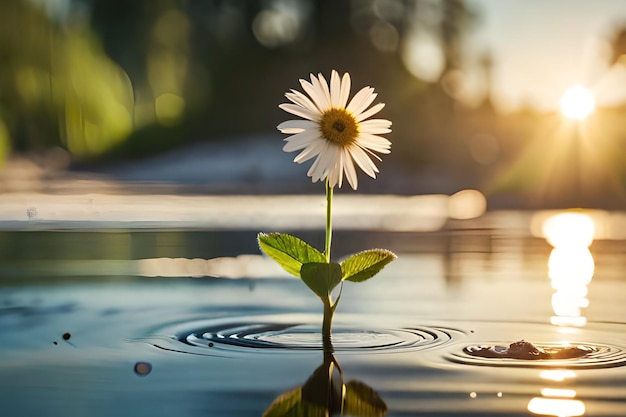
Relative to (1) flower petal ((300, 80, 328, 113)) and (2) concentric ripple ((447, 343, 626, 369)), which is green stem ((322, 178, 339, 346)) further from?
(2) concentric ripple ((447, 343, 626, 369))

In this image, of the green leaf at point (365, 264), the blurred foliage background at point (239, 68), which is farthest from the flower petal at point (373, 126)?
the blurred foliage background at point (239, 68)

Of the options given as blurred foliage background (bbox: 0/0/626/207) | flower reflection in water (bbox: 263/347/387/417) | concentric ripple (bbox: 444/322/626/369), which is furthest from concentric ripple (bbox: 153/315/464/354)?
blurred foliage background (bbox: 0/0/626/207)

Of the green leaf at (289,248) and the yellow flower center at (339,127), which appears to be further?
the green leaf at (289,248)

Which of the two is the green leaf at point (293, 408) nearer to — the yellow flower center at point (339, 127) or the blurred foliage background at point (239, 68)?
the yellow flower center at point (339, 127)

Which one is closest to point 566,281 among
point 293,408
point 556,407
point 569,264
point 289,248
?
point 569,264

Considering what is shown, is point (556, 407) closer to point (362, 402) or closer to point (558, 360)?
point (362, 402)
